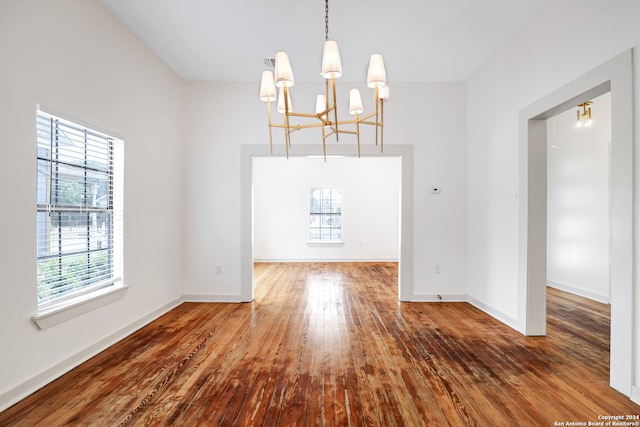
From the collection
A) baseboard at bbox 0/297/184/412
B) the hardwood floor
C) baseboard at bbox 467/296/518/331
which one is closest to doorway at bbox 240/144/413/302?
the hardwood floor

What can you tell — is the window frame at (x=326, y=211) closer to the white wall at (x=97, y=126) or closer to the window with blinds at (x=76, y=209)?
the white wall at (x=97, y=126)

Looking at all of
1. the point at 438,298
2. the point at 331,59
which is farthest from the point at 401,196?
the point at 331,59

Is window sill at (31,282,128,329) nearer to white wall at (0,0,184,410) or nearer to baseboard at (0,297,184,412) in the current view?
white wall at (0,0,184,410)

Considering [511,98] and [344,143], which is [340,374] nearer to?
[344,143]

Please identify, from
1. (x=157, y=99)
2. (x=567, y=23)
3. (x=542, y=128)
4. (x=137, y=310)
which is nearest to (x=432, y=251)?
(x=542, y=128)

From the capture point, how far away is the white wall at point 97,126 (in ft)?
6.45

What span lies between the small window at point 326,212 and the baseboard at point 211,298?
425 cm

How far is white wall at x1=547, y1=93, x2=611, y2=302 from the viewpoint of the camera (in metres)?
4.38

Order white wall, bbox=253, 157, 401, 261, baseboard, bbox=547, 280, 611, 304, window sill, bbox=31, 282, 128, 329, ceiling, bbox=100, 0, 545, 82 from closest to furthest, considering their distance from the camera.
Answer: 1. window sill, bbox=31, 282, 128, 329
2. ceiling, bbox=100, 0, 545, 82
3. baseboard, bbox=547, 280, 611, 304
4. white wall, bbox=253, 157, 401, 261

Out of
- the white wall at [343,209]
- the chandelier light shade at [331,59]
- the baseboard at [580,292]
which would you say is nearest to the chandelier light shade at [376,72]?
the chandelier light shade at [331,59]

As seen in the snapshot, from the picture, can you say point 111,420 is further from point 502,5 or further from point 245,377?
point 502,5

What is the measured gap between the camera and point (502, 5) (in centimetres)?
283

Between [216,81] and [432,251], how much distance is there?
389 cm

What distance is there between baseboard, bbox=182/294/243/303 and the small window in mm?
4252
